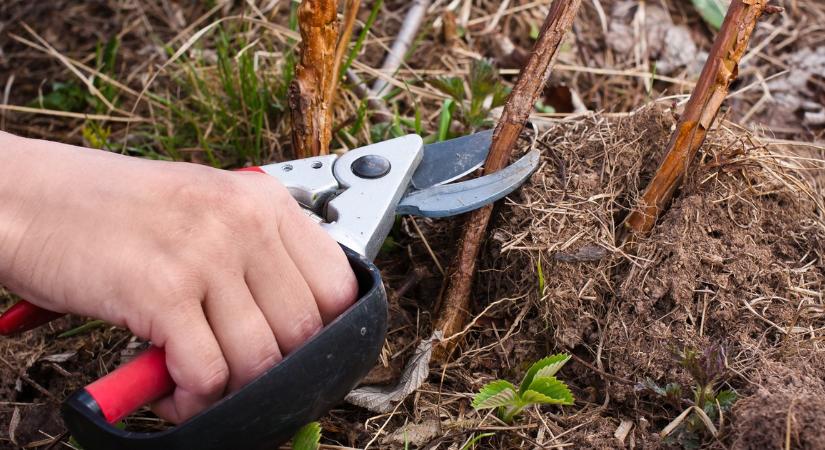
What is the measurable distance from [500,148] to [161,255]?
79 centimetres

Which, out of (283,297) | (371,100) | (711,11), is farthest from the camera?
(711,11)

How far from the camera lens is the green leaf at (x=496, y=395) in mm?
1441

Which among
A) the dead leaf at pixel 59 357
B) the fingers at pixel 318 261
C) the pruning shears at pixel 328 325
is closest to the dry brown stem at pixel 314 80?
the pruning shears at pixel 328 325

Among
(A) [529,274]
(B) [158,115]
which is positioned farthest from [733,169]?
(B) [158,115]

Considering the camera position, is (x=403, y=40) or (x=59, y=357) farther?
(x=403, y=40)

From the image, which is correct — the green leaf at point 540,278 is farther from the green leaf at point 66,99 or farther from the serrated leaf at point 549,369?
the green leaf at point 66,99

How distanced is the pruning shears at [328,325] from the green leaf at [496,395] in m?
0.22

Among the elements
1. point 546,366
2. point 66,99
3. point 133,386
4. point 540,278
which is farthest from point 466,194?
Result: point 66,99

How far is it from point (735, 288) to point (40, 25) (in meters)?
2.38

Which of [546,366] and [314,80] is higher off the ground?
[314,80]

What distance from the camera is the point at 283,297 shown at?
4.26 ft

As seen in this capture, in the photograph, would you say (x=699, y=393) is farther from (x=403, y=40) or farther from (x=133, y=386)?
(x=403, y=40)

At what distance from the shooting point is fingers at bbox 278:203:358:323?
1331 millimetres

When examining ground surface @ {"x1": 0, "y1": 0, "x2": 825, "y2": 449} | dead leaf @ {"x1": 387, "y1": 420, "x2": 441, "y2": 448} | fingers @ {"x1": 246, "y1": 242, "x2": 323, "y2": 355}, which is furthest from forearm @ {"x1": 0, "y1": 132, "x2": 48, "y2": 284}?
dead leaf @ {"x1": 387, "y1": 420, "x2": 441, "y2": 448}
